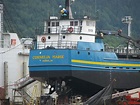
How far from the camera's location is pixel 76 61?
37062mm

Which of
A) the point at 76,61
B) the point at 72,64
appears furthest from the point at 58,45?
the point at 72,64

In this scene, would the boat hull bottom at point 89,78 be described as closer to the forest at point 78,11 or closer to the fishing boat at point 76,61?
the fishing boat at point 76,61

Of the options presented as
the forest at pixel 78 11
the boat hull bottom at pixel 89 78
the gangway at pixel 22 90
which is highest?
the forest at pixel 78 11

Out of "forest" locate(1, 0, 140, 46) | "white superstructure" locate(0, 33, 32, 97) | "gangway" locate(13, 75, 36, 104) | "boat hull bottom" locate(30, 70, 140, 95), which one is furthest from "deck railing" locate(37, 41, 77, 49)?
"forest" locate(1, 0, 140, 46)

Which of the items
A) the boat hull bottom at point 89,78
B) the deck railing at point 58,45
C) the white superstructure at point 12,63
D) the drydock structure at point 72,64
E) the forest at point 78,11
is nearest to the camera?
the drydock structure at point 72,64

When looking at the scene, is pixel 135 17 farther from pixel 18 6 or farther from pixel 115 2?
pixel 18 6

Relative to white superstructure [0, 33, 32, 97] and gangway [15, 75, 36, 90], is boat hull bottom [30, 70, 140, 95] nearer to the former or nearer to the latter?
gangway [15, 75, 36, 90]

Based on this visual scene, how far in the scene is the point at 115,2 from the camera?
111875 mm

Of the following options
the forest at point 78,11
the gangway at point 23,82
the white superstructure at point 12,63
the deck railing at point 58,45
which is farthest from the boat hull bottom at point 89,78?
the forest at point 78,11

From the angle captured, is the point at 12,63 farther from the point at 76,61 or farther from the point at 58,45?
the point at 76,61

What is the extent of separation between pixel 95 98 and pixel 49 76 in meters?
3.71

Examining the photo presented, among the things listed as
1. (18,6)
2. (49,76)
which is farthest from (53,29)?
(18,6)

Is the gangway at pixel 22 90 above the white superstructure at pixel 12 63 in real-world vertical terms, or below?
below

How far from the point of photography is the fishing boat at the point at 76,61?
3703cm
